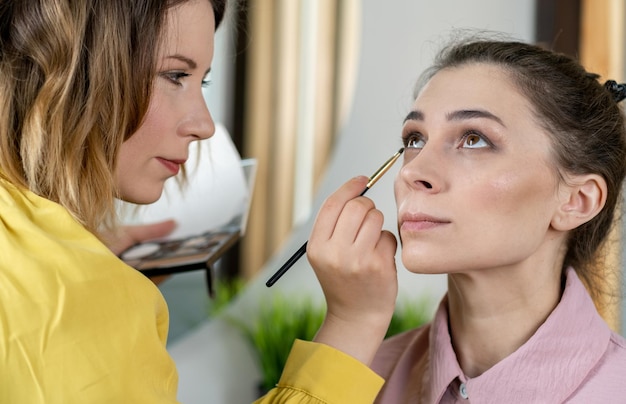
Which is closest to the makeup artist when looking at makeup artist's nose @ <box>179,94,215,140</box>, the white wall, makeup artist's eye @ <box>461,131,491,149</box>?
makeup artist's eye @ <box>461,131,491,149</box>

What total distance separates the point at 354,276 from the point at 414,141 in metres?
0.24

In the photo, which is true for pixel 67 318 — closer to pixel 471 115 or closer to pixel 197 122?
pixel 197 122

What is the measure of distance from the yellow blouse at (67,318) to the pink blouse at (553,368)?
40 centimetres

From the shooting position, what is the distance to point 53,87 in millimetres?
Result: 768

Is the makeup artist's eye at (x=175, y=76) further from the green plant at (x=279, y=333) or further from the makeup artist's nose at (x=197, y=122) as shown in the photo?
the green plant at (x=279, y=333)

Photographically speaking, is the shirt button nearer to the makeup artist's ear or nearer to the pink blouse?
the pink blouse

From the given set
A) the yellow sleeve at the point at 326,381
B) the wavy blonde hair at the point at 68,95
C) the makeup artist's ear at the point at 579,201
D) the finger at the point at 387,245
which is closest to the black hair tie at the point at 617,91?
the makeup artist's ear at the point at 579,201

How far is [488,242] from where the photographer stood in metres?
0.91

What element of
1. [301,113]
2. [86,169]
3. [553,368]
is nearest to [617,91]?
[553,368]

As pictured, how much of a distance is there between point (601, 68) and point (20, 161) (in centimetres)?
137

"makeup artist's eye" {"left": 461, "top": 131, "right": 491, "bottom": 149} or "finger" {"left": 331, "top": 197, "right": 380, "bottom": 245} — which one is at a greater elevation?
"makeup artist's eye" {"left": 461, "top": 131, "right": 491, "bottom": 149}

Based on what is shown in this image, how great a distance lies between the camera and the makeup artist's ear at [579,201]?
38.3 inches

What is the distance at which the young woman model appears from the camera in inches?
24.3

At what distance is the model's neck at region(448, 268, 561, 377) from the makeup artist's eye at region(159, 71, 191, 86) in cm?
40
